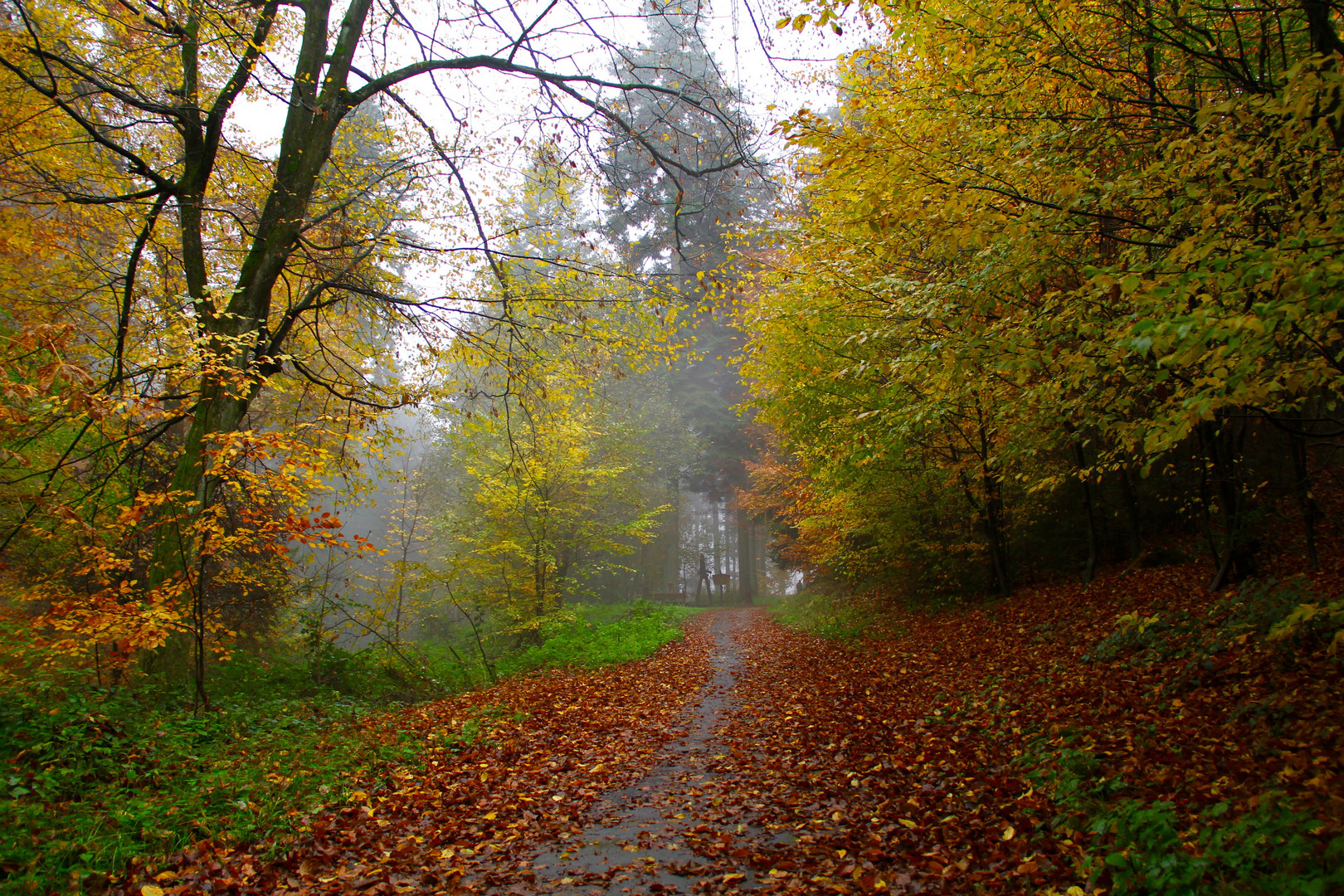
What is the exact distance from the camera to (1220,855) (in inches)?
99.5

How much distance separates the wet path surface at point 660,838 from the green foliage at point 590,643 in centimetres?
541

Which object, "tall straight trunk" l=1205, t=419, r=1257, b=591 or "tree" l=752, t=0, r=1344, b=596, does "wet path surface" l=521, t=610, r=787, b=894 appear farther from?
"tall straight trunk" l=1205, t=419, r=1257, b=591

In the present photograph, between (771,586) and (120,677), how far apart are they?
36.7m

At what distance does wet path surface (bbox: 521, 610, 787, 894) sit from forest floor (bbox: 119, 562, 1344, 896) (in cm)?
2

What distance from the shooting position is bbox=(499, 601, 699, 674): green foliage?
10820 mm

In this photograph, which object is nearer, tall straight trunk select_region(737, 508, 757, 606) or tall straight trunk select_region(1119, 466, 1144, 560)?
tall straight trunk select_region(1119, 466, 1144, 560)

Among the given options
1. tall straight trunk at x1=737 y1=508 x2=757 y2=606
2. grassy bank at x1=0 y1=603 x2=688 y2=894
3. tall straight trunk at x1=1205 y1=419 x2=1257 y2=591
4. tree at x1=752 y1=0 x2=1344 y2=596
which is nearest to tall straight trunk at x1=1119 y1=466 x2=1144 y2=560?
tree at x1=752 y1=0 x2=1344 y2=596

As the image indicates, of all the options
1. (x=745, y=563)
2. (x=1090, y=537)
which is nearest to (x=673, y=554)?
(x=745, y=563)

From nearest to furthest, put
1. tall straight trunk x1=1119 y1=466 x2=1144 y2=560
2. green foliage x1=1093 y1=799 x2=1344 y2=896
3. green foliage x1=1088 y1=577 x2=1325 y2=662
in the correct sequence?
green foliage x1=1093 y1=799 x2=1344 y2=896 < green foliage x1=1088 y1=577 x2=1325 y2=662 < tall straight trunk x1=1119 y1=466 x2=1144 y2=560

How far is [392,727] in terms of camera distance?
6.20m

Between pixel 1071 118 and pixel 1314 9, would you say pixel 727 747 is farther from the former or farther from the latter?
pixel 1314 9

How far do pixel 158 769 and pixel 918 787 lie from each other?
5.29 m

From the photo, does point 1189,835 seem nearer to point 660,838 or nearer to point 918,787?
point 918,787

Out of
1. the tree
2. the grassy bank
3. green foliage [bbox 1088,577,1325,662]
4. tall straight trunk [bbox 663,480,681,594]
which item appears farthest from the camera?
tall straight trunk [bbox 663,480,681,594]
